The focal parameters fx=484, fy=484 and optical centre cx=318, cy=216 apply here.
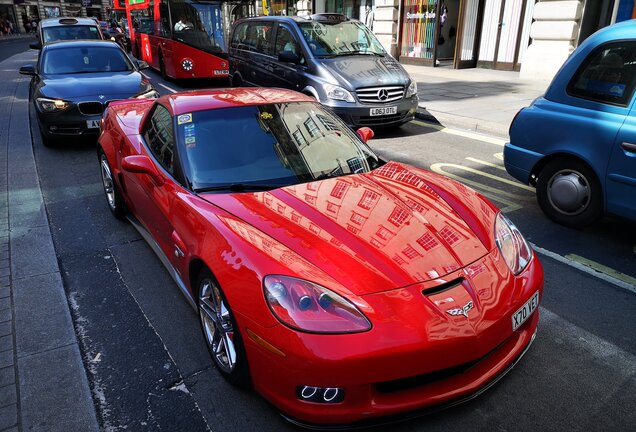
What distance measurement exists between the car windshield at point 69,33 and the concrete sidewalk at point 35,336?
338 inches

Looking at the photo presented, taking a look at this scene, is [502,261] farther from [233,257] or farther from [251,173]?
[251,173]

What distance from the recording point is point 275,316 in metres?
2.14

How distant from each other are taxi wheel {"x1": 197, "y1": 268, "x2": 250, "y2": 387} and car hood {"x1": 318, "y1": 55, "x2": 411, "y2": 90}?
19.5 ft

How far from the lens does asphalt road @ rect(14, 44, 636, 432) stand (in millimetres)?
2412

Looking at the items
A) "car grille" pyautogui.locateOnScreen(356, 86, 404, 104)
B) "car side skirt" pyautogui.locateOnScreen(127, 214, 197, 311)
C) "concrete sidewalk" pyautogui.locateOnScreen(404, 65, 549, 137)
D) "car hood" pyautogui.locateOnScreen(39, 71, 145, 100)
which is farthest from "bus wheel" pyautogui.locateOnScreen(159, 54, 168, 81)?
"car side skirt" pyautogui.locateOnScreen(127, 214, 197, 311)

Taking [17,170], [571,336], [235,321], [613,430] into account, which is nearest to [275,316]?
[235,321]

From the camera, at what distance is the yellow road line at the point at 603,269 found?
373cm

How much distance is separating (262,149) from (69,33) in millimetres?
12102

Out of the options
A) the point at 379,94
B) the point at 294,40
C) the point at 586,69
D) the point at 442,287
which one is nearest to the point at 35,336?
the point at 442,287

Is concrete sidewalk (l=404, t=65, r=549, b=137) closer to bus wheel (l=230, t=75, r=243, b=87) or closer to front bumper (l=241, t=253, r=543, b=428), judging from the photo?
bus wheel (l=230, t=75, r=243, b=87)

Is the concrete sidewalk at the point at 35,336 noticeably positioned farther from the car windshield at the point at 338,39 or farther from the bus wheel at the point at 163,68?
the bus wheel at the point at 163,68

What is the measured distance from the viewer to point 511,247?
2695mm

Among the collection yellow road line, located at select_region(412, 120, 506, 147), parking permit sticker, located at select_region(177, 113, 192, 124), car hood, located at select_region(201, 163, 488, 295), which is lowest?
yellow road line, located at select_region(412, 120, 506, 147)

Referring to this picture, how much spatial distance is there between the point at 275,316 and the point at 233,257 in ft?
1.50
